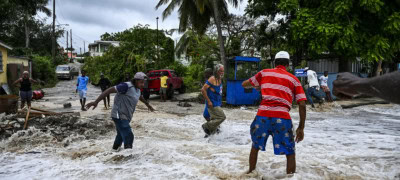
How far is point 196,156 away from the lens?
5.38 metres

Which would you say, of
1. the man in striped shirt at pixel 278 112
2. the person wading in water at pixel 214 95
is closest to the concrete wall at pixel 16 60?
the person wading in water at pixel 214 95

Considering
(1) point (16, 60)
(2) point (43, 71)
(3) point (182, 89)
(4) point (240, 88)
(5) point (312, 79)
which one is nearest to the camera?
(5) point (312, 79)

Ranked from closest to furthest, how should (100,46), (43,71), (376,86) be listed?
(376,86) → (43,71) → (100,46)

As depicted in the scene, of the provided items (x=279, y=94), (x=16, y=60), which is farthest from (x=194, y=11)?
(x=279, y=94)

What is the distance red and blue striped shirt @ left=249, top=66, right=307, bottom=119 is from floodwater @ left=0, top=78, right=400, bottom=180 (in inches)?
36.1

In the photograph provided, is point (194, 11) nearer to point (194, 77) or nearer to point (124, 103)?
point (194, 77)

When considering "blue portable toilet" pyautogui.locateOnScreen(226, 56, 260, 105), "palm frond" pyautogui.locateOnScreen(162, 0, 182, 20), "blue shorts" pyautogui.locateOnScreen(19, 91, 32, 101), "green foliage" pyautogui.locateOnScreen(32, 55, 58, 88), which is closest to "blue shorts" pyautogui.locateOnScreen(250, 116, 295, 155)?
"blue shorts" pyautogui.locateOnScreen(19, 91, 32, 101)

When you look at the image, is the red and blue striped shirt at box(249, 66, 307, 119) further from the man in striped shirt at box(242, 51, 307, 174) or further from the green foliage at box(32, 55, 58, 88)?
the green foliage at box(32, 55, 58, 88)

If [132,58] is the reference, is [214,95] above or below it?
below

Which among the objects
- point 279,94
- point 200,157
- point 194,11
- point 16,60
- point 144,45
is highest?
point 194,11

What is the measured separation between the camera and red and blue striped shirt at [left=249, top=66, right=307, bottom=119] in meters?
3.61

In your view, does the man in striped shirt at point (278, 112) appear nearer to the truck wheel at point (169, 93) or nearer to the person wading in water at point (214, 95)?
the person wading in water at point (214, 95)

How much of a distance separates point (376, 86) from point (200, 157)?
3.66 m

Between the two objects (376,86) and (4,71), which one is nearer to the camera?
(376,86)
